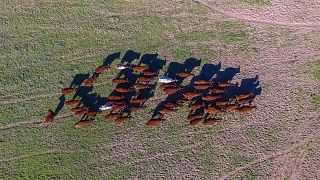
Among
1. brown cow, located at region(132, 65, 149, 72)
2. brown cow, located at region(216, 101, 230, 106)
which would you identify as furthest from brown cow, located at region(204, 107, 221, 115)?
brown cow, located at region(132, 65, 149, 72)

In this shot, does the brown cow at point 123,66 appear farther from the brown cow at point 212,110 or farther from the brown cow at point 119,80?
the brown cow at point 212,110

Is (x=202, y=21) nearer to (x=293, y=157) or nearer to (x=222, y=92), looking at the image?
(x=222, y=92)

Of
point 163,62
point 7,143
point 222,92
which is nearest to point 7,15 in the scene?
point 7,143

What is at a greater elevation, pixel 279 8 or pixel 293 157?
pixel 279 8

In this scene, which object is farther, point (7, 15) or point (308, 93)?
point (7, 15)

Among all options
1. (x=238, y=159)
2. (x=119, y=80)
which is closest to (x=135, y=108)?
(x=119, y=80)

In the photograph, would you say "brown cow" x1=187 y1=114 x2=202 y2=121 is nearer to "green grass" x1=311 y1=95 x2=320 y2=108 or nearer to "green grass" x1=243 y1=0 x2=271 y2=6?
"green grass" x1=311 y1=95 x2=320 y2=108

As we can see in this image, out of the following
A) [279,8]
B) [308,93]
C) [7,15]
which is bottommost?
[308,93]

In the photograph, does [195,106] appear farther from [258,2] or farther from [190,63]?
[258,2]
